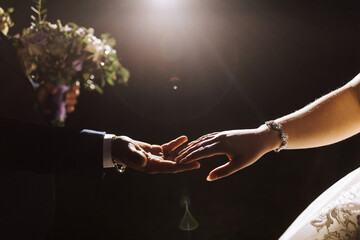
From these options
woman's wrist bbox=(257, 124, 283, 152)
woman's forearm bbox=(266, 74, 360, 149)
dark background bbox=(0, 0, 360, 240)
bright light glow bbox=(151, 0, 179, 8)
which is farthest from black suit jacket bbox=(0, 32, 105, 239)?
bright light glow bbox=(151, 0, 179, 8)

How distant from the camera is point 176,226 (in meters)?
3.02

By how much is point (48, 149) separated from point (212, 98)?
2.64 metres

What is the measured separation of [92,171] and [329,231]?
714 millimetres

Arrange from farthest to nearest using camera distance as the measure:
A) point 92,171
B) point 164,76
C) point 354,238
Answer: point 164,76 < point 92,171 < point 354,238

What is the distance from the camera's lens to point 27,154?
2.89 feet

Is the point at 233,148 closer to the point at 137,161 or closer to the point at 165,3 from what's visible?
the point at 137,161

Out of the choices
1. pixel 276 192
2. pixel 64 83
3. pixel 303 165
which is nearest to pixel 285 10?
pixel 303 165

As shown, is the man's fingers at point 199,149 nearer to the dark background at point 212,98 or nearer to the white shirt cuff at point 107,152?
the white shirt cuff at point 107,152

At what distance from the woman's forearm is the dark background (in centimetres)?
201

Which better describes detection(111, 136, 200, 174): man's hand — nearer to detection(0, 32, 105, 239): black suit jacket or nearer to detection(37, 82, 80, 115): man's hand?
detection(0, 32, 105, 239): black suit jacket

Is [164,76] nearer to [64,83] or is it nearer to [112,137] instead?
[64,83]

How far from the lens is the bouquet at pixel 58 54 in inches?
65.4

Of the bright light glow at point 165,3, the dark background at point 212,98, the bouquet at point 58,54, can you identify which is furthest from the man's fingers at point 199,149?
the bright light glow at point 165,3

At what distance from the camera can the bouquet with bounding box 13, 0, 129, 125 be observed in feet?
5.45
